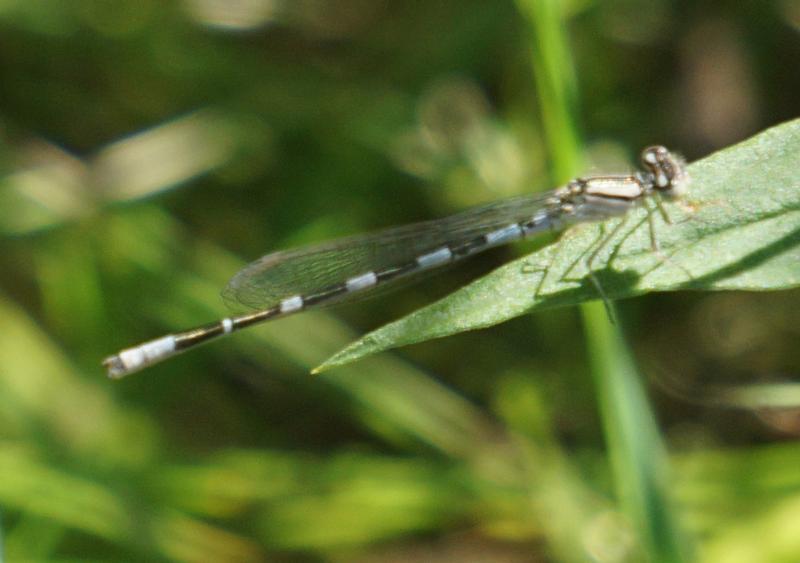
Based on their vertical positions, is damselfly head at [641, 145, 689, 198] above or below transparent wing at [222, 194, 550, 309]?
below

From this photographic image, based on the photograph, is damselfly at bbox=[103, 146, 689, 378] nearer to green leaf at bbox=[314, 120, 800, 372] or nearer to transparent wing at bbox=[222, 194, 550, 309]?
transparent wing at bbox=[222, 194, 550, 309]

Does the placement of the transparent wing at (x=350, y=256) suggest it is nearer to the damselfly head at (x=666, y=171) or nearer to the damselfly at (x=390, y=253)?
the damselfly at (x=390, y=253)

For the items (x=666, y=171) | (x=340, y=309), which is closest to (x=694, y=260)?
(x=666, y=171)

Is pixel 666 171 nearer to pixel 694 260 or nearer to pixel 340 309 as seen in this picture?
pixel 694 260

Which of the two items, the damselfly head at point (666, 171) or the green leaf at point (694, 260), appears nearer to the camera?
the green leaf at point (694, 260)

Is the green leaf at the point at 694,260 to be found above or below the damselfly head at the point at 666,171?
below

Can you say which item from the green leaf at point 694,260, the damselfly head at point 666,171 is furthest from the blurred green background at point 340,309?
the green leaf at point 694,260

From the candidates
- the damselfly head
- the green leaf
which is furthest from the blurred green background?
the green leaf
